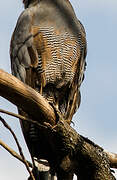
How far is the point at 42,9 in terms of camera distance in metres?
6.76

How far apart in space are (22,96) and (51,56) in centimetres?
205

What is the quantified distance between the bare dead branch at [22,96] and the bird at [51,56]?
53.3 inches

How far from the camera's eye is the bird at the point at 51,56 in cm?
616

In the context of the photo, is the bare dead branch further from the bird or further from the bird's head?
the bird's head

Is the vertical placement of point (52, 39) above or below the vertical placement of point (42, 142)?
above

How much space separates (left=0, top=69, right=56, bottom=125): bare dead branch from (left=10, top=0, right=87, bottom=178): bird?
53.3 inches

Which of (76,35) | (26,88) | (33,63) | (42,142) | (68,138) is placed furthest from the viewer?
(76,35)

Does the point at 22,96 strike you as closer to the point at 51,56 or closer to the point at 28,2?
the point at 51,56

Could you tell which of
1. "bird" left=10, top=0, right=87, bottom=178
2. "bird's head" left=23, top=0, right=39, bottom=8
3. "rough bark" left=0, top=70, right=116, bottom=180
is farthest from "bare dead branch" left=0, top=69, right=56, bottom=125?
"bird's head" left=23, top=0, right=39, bottom=8

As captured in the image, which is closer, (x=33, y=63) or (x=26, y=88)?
(x=26, y=88)

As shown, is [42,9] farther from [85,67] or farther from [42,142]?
[42,142]

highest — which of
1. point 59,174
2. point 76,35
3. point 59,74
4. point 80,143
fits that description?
point 76,35

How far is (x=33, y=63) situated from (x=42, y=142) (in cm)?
107

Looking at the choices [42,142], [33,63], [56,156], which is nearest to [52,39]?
[33,63]
